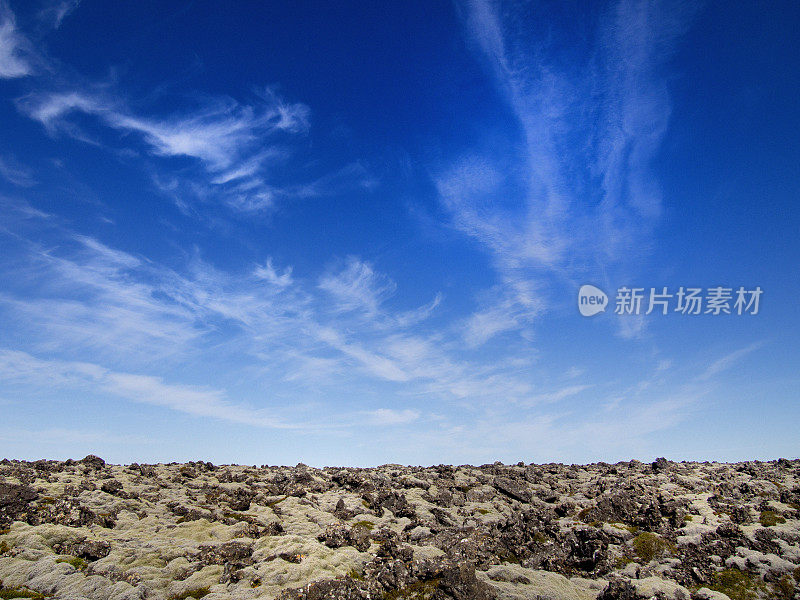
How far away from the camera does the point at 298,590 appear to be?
20.9 m


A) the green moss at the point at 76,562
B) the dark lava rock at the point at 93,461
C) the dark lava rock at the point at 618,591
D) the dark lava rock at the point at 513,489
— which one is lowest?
the green moss at the point at 76,562

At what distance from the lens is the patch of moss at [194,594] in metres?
21.1

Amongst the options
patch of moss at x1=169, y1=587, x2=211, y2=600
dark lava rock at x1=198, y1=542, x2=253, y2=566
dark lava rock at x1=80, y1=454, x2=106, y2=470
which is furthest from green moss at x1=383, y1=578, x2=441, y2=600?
dark lava rock at x1=80, y1=454, x2=106, y2=470

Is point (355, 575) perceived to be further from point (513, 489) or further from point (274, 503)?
point (513, 489)

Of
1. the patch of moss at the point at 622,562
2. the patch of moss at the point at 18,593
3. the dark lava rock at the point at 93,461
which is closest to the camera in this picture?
the patch of moss at the point at 18,593

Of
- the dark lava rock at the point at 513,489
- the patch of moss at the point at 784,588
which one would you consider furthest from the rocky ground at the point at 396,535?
the dark lava rock at the point at 513,489

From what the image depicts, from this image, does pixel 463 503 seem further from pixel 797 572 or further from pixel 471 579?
pixel 797 572

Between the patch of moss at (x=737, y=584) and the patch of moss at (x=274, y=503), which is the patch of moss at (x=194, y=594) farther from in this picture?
the patch of moss at (x=737, y=584)

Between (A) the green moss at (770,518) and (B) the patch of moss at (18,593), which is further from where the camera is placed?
(A) the green moss at (770,518)

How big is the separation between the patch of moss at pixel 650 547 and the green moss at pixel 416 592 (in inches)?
421

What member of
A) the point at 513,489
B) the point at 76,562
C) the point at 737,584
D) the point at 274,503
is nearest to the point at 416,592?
the point at 274,503

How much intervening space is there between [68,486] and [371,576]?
2081cm

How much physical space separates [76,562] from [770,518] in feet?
117

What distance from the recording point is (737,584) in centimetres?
2144
